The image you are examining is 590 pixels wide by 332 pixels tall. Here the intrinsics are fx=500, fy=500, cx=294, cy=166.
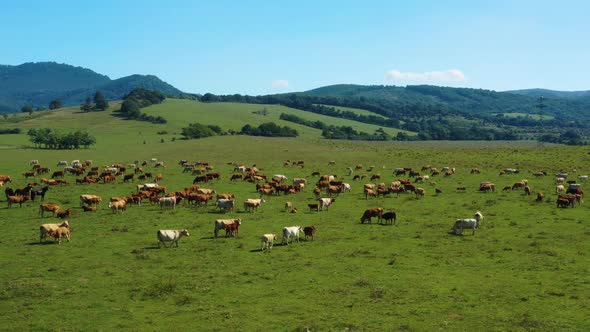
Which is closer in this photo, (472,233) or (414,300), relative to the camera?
(414,300)

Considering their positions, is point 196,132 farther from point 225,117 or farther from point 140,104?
point 140,104

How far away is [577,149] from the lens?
82750mm

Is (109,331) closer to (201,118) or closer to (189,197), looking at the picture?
(189,197)

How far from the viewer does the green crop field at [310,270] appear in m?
15.6

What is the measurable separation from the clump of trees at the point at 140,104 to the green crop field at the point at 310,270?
352 ft

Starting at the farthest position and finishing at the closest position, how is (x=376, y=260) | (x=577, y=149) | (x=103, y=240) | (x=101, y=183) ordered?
(x=577, y=149) → (x=101, y=183) → (x=103, y=240) → (x=376, y=260)

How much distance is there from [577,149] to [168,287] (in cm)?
8292

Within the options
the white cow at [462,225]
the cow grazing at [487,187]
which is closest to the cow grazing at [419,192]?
the cow grazing at [487,187]

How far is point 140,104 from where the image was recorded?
167375 mm

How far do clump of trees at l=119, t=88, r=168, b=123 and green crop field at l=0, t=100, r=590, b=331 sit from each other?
107m

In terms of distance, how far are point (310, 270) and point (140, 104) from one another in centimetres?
15798

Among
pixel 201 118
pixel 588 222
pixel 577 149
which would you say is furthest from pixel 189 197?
pixel 201 118

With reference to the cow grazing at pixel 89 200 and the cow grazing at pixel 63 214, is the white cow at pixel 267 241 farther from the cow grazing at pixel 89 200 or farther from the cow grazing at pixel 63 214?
the cow grazing at pixel 89 200

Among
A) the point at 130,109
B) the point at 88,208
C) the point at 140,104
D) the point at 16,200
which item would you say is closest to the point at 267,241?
the point at 88,208
